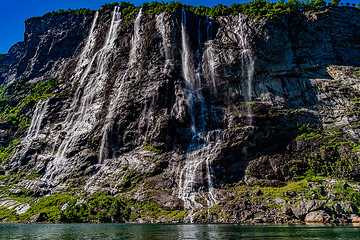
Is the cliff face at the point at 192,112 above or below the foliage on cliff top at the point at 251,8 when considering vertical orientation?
below

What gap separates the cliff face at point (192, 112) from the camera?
57.1 m

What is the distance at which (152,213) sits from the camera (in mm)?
49438

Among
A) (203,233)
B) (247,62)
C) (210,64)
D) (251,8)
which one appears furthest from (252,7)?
(203,233)

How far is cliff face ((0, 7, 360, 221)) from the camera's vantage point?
187 ft

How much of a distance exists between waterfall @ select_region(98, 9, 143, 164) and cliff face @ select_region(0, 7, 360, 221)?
353 millimetres

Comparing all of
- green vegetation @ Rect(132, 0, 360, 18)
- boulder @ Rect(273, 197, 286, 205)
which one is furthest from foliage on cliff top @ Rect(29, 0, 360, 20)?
boulder @ Rect(273, 197, 286, 205)

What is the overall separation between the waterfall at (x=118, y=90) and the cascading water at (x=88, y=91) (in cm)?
405

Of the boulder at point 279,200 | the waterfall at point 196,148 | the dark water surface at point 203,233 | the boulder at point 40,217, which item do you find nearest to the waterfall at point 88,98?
the boulder at point 40,217

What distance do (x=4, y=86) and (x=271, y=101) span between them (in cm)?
10692

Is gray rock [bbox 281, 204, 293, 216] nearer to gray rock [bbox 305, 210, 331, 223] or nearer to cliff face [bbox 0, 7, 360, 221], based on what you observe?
gray rock [bbox 305, 210, 331, 223]

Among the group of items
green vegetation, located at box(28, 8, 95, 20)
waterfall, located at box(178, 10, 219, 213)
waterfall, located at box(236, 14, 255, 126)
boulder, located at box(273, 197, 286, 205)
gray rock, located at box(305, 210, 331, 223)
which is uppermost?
green vegetation, located at box(28, 8, 95, 20)

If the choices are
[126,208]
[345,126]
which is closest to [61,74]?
[126,208]

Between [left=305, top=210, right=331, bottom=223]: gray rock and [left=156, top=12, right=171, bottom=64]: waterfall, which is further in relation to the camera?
[left=156, top=12, right=171, bottom=64]: waterfall

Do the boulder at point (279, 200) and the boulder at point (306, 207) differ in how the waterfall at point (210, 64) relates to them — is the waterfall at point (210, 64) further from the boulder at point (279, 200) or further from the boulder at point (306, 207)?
the boulder at point (306, 207)
